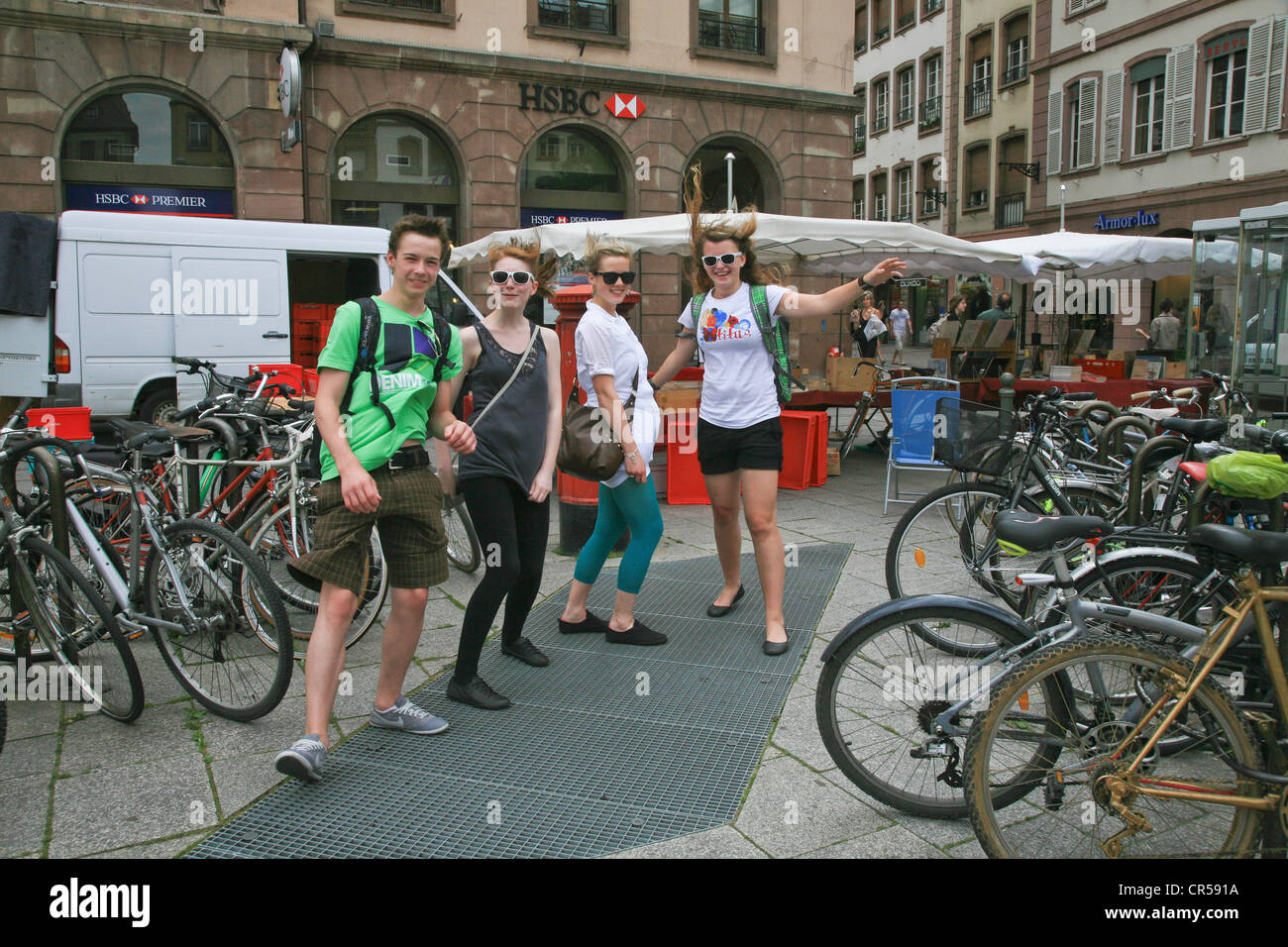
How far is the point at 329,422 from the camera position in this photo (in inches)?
128

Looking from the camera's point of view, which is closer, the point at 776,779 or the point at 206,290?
the point at 776,779

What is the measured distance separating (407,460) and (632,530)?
4.81ft

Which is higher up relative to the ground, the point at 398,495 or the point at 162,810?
the point at 398,495

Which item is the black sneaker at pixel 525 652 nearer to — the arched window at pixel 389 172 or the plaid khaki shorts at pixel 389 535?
the plaid khaki shorts at pixel 389 535

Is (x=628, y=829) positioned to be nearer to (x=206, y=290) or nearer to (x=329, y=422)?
(x=329, y=422)

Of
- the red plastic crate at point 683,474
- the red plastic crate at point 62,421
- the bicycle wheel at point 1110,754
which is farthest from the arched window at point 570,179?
the bicycle wheel at point 1110,754

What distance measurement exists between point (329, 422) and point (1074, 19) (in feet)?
105

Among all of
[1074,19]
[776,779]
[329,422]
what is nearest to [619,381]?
[329,422]

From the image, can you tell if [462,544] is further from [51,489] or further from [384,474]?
[384,474]

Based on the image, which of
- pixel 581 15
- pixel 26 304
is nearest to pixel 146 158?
pixel 26 304

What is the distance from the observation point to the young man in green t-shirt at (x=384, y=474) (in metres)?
3.29

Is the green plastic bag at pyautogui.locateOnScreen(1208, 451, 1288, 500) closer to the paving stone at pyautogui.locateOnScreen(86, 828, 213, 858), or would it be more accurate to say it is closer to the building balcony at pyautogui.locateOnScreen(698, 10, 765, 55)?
the paving stone at pyautogui.locateOnScreen(86, 828, 213, 858)

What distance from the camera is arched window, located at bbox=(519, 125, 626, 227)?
17734 mm
